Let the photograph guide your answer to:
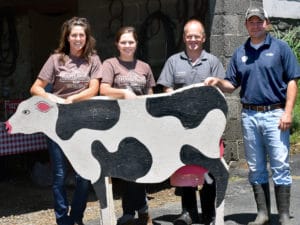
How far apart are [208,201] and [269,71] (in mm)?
1264

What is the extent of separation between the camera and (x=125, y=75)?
4.86 meters

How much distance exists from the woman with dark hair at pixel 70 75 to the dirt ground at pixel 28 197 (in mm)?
1161

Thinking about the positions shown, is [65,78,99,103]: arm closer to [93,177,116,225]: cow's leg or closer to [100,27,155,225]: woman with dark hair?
[100,27,155,225]: woman with dark hair

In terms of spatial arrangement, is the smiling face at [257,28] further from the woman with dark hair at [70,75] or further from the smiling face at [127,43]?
the woman with dark hair at [70,75]

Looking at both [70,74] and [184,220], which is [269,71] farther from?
[70,74]

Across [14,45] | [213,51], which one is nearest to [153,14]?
[213,51]

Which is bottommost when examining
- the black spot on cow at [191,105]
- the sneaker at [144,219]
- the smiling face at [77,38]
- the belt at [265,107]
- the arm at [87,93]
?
the sneaker at [144,219]

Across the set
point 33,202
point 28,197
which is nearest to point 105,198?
point 33,202

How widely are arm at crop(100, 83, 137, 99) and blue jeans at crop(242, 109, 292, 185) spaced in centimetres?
104

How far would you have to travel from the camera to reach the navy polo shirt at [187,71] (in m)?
4.90

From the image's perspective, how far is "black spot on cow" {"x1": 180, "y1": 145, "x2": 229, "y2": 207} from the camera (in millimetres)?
4598

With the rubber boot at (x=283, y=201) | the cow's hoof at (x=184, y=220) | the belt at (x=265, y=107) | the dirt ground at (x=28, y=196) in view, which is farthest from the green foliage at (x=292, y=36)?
the cow's hoof at (x=184, y=220)

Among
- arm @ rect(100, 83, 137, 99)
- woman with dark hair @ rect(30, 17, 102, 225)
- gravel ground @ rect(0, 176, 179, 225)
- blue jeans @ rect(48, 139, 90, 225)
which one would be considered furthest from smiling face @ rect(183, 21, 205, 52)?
gravel ground @ rect(0, 176, 179, 225)

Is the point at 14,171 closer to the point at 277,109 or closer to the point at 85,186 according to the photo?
the point at 85,186
